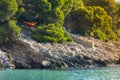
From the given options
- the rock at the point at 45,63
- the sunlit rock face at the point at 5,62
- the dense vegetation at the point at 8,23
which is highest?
the dense vegetation at the point at 8,23

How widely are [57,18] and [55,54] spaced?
990cm

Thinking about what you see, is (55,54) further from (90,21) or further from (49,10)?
(90,21)

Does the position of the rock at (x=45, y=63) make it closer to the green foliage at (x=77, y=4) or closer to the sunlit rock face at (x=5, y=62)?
the sunlit rock face at (x=5, y=62)

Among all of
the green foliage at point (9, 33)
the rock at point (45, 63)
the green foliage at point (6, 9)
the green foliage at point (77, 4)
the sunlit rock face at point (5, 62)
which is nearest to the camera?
the sunlit rock face at point (5, 62)

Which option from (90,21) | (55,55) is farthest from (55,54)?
(90,21)

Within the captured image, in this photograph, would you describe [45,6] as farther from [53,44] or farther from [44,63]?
[44,63]

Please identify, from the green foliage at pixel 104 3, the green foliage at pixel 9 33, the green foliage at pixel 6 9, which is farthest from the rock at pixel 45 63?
the green foliage at pixel 104 3

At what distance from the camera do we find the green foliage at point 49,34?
6394cm

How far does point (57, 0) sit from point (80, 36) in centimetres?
711

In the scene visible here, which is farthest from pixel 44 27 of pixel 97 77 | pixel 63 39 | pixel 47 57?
pixel 97 77

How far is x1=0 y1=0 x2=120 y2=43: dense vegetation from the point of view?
61.4 metres

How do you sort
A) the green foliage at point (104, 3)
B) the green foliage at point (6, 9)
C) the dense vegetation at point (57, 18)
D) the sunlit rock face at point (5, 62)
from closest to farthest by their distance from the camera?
the sunlit rock face at point (5, 62), the green foliage at point (6, 9), the dense vegetation at point (57, 18), the green foliage at point (104, 3)

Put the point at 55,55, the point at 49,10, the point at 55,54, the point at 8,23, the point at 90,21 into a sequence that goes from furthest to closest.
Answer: the point at 90,21 → the point at 49,10 → the point at 8,23 → the point at 55,54 → the point at 55,55

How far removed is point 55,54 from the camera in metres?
60.4
